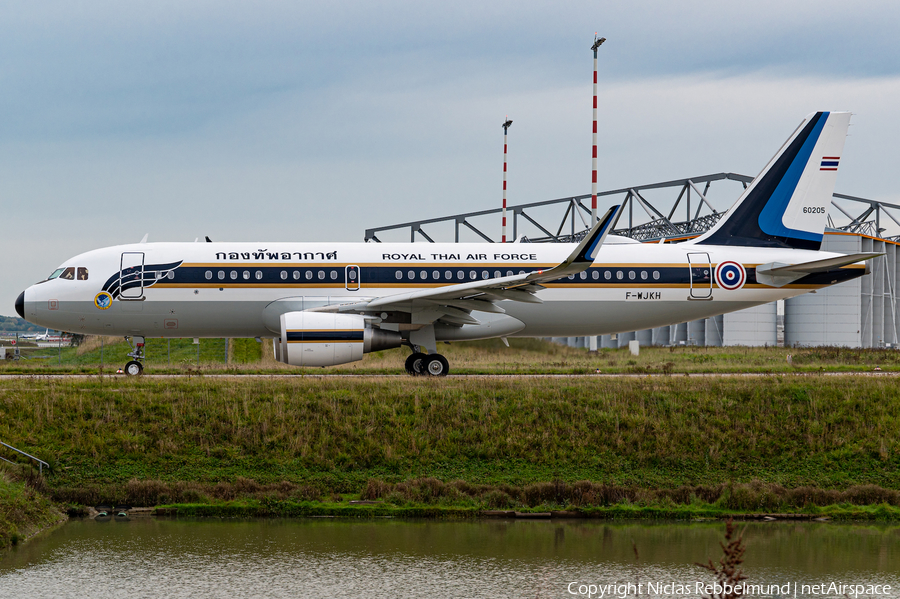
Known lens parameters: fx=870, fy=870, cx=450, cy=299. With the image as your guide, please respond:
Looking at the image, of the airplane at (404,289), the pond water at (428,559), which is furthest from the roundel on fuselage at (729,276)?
the pond water at (428,559)

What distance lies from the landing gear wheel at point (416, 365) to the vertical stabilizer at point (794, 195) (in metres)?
10.4

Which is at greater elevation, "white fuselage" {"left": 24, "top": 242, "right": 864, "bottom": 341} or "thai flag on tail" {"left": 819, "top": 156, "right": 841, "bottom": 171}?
"thai flag on tail" {"left": 819, "top": 156, "right": 841, "bottom": 171}

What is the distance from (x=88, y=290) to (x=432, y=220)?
58467 mm

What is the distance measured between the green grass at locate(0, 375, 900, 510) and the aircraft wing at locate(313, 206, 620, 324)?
7.75 ft

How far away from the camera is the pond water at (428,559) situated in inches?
516

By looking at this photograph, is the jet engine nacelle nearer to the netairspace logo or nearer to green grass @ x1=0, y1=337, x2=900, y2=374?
green grass @ x1=0, y1=337, x2=900, y2=374

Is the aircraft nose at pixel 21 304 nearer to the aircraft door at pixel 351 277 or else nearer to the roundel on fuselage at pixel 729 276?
the aircraft door at pixel 351 277

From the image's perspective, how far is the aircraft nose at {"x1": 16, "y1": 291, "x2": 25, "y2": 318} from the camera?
26656mm

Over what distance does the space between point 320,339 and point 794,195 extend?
16990 mm

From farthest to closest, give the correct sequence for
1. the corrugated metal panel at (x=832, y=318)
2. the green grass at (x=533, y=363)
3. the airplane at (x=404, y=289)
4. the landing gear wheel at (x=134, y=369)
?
1. the corrugated metal panel at (x=832, y=318)
2. the green grass at (x=533, y=363)
3. the landing gear wheel at (x=134, y=369)
4. the airplane at (x=404, y=289)

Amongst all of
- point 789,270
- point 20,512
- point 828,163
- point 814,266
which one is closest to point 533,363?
point 789,270

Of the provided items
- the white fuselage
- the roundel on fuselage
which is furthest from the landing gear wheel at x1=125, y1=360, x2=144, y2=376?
the roundel on fuselage

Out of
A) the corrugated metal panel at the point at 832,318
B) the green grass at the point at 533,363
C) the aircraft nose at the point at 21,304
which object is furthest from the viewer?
the corrugated metal panel at the point at 832,318

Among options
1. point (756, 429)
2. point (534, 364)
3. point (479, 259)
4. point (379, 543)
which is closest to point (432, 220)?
point (534, 364)
